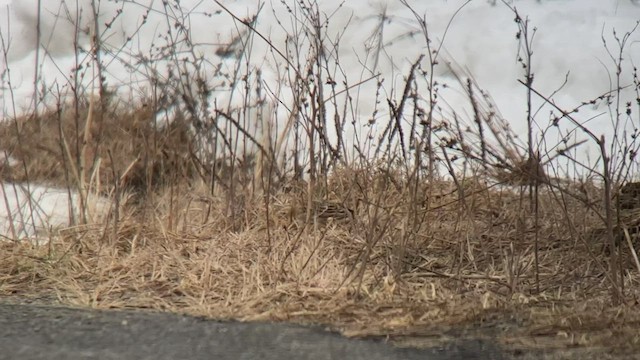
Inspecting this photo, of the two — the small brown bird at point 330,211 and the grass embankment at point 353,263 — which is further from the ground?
the small brown bird at point 330,211

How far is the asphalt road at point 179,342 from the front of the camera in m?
2.71

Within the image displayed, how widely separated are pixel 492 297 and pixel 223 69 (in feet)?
10.5

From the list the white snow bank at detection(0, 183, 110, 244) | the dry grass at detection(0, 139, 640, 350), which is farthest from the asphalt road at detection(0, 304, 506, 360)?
the white snow bank at detection(0, 183, 110, 244)

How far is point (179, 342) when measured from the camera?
282 centimetres

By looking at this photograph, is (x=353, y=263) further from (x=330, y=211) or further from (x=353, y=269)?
(x=330, y=211)

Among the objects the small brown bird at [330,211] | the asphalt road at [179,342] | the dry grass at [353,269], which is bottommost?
the asphalt road at [179,342]

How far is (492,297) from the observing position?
10.9ft

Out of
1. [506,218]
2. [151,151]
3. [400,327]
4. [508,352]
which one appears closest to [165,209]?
[151,151]

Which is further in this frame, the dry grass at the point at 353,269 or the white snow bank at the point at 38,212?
the white snow bank at the point at 38,212

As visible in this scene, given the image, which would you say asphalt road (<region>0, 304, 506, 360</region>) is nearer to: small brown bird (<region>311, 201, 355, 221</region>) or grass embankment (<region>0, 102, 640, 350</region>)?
grass embankment (<region>0, 102, 640, 350</region>)

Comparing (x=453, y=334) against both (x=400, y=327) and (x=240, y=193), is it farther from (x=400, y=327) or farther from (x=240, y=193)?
(x=240, y=193)

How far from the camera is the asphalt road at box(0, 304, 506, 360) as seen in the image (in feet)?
8.89

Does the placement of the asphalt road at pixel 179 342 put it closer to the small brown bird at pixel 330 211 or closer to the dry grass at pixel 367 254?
the dry grass at pixel 367 254

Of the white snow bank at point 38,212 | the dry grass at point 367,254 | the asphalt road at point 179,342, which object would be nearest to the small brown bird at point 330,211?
the dry grass at point 367,254
